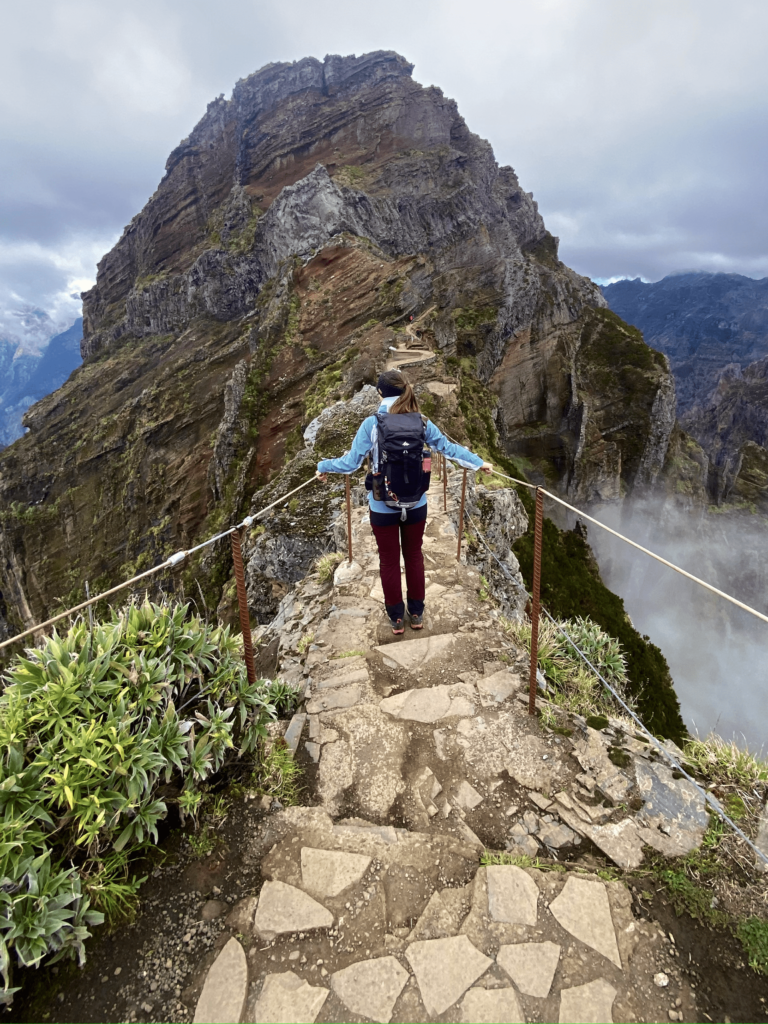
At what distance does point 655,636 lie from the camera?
166 feet

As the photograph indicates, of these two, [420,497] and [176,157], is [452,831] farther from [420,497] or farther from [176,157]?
[176,157]

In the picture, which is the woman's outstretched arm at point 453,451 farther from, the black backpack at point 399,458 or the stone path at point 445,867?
the stone path at point 445,867

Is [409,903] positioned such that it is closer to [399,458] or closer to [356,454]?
[399,458]

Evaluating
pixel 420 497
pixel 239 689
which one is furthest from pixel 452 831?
pixel 420 497

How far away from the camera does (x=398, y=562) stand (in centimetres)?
500

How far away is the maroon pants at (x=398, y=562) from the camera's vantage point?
4.83 metres

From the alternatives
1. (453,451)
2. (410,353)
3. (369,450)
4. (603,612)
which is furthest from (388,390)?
(410,353)

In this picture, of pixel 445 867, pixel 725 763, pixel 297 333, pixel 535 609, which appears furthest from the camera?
pixel 297 333

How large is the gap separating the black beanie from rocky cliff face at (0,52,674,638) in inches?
316

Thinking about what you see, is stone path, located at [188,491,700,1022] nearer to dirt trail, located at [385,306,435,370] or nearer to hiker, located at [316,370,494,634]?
hiker, located at [316,370,494,634]

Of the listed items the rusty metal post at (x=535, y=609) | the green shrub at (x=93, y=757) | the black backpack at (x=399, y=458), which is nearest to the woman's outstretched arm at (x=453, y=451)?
the black backpack at (x=399, y=458)

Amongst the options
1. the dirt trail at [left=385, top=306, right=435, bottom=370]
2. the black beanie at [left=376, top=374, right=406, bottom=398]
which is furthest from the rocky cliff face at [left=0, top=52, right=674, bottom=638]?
the black beanie at [left=376, top=374, right=406, bottom=398]

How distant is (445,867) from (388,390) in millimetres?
3754

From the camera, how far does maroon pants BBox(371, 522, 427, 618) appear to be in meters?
4.83
